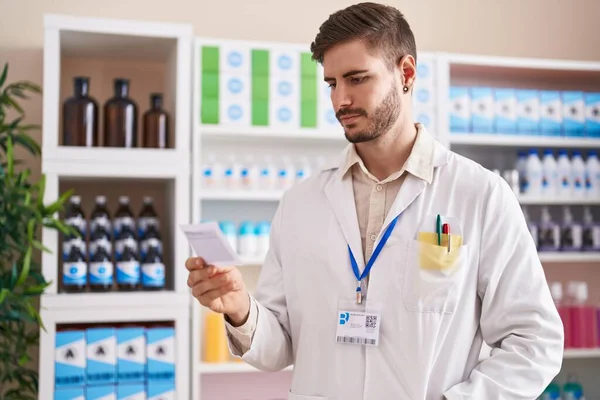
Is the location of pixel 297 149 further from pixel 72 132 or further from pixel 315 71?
pixel 72 132

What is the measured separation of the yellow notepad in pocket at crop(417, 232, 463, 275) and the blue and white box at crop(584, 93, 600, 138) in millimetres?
2335

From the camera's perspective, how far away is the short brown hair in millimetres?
1656

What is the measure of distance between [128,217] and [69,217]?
239 mm

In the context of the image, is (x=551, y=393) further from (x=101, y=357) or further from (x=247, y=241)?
(x=101, y=357)

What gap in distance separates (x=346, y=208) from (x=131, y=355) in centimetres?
152

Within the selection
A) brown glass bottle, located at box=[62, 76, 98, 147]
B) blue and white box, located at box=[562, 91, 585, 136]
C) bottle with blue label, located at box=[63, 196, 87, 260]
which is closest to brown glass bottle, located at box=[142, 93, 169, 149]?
brown glass bottle, located at box=[62, 76, 98, 147]

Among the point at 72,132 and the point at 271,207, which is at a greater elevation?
the point at 72,132

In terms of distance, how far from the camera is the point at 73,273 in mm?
2850

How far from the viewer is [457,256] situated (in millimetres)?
1586

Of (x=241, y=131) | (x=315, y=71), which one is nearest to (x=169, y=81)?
(x=241, y=131)

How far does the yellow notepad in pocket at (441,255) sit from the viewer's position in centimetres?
159

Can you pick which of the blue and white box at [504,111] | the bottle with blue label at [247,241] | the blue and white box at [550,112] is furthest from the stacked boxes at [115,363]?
the blue and white box at [550,112]

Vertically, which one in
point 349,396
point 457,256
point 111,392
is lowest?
point 111,392

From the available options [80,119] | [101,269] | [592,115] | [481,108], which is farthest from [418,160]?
[592,115]
